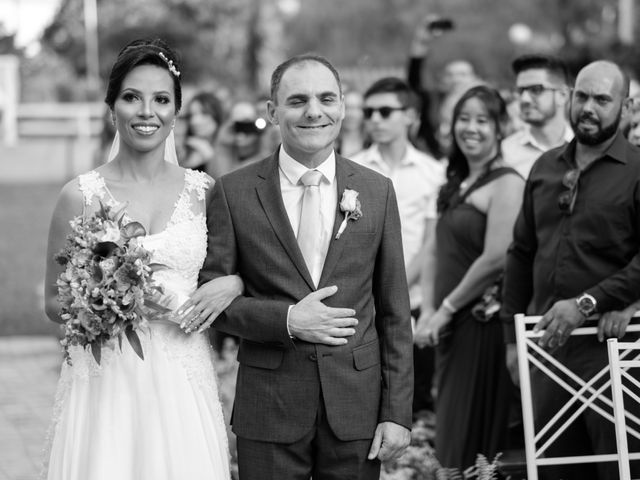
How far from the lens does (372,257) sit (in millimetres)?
4238

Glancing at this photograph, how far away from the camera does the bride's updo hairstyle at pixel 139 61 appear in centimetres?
437

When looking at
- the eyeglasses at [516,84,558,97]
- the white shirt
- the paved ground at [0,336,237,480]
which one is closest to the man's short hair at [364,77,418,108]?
the eyeglasses at [516,84,558,97]

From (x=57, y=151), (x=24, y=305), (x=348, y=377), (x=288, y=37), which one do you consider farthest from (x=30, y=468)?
(x=288, y=37)

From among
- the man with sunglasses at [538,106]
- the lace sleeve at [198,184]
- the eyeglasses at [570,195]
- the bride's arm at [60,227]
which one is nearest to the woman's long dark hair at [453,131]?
the man with sunglasses at [538,106]

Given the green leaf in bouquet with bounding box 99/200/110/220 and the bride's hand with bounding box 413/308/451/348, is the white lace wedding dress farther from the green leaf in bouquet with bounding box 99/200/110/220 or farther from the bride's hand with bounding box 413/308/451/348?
the bride's hand with bounding box 413/308/451/348

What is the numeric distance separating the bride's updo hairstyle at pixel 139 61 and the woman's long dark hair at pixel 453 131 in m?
2.41

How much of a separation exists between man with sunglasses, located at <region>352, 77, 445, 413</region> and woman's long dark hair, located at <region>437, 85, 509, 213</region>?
838mm

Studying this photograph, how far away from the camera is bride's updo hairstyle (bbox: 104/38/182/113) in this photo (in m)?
4.37

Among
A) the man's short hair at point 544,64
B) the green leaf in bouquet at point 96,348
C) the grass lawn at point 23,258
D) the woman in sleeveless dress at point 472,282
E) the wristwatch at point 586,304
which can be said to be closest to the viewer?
the green leaf in bouquet at point 96,348

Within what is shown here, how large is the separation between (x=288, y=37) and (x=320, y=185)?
40.2 metres

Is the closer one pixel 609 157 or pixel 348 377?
pixel 348 377

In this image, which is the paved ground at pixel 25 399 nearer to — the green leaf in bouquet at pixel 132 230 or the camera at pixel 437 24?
the green leaf in bouquet at pixel 132 230

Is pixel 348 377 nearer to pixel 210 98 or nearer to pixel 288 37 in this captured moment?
pixel 210 98

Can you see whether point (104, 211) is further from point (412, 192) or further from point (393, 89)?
point (393, 89)
